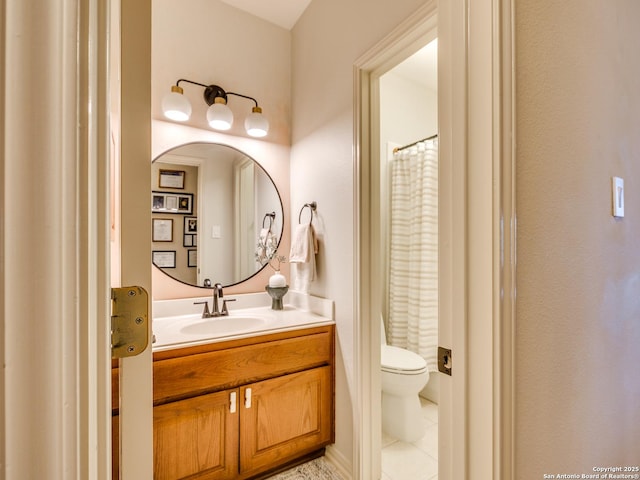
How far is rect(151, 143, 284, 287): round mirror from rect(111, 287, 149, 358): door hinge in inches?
59.1

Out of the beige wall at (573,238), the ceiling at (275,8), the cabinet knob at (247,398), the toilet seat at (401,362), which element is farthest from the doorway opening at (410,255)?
the beige wall at (573,238)

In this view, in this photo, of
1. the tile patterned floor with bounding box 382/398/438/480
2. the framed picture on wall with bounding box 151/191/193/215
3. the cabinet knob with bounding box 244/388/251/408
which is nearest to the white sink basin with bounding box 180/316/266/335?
the cabinet knob with bounding box 244/388/251/408

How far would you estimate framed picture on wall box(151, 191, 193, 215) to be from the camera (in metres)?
1.81

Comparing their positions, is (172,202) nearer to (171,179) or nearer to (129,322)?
(171,179)

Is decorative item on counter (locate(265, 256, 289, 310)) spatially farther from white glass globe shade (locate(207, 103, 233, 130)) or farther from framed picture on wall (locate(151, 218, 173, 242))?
white glass globe shade (locate(207, 103, 233, 130))

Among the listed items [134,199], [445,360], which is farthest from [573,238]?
[134,199]

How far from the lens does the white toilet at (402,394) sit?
6.08 feet

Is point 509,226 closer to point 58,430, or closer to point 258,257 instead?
point 58,430

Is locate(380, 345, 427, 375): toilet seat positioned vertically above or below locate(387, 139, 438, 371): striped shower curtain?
below

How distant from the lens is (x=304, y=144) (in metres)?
2.05

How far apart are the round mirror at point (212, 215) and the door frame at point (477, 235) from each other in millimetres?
1525

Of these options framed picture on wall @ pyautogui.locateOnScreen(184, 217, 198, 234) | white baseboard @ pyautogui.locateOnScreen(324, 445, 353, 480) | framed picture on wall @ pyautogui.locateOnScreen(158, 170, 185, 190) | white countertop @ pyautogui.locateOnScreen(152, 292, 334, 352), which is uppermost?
framed picture on wall @ pyautogui.locateOnScreen(158, 170, 185, 190)

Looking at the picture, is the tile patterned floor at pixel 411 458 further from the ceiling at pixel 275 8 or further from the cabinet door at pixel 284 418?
the ceiling at pixel 275 8

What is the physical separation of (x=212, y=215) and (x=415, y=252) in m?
1.48
